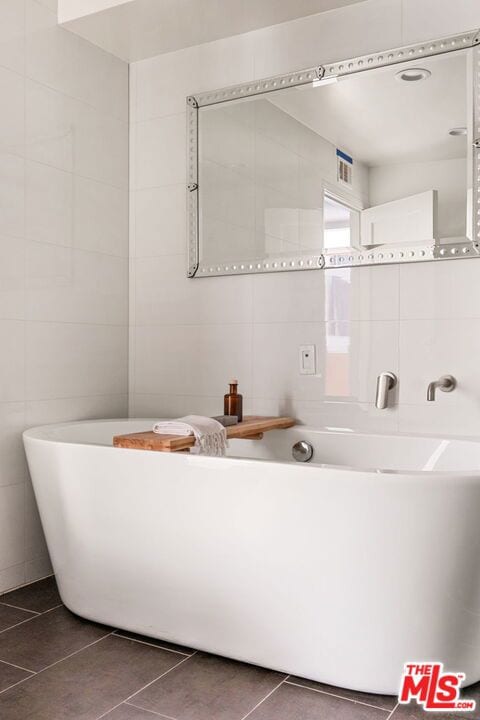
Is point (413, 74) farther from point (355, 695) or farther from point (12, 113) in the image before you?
point (355, 695)

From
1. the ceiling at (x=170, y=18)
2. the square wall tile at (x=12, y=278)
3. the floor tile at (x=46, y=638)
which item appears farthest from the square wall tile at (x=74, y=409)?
the ceiling at (x=170, y=18)

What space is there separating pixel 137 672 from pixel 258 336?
1423mm

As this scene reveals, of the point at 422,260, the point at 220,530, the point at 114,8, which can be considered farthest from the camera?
the point at 114,8

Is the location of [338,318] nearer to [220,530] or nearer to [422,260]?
[422,260]

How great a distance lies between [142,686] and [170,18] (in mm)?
2417

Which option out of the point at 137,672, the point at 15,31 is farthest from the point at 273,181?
the point at 137,672

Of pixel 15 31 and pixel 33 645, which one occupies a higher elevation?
pixel 15 31

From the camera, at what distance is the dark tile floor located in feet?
5.76

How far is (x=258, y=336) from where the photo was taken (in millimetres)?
2936

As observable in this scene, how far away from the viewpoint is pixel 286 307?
2869 mm

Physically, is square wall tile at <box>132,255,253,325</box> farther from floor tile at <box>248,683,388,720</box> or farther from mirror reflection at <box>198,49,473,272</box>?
floor tile at <box>248,683,388,720</box>

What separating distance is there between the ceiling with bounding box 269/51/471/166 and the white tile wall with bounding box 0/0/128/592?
86cm

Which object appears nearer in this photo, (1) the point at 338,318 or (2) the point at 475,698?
(2) the point at 475,698

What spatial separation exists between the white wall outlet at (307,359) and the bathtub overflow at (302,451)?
0.96 feet
